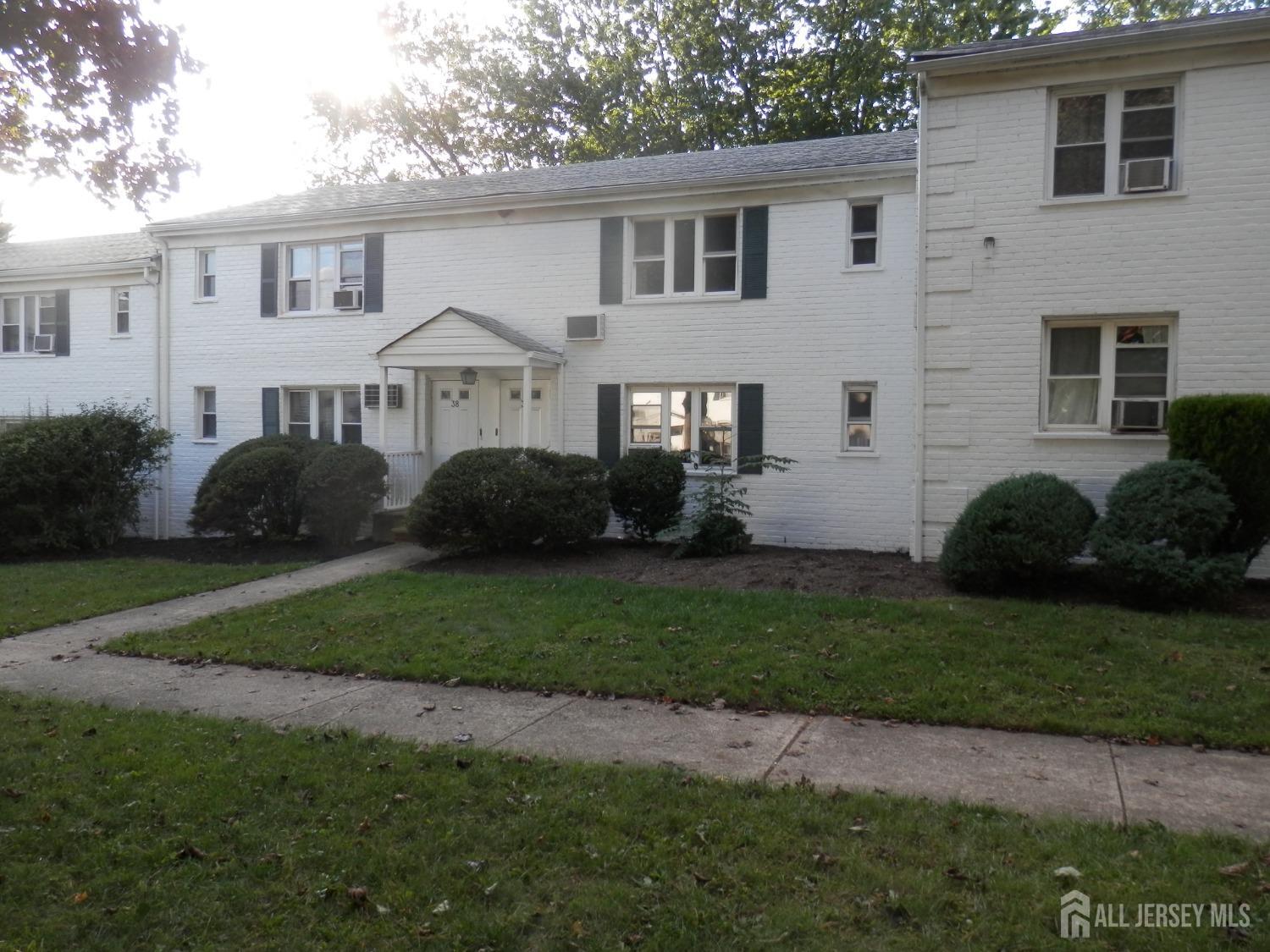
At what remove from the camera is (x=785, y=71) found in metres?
28.0

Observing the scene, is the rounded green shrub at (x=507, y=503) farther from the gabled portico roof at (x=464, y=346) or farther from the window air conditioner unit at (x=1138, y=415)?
the window air conditioner unit at (x=1138, y=415)

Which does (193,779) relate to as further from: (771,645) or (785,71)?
(785,71)

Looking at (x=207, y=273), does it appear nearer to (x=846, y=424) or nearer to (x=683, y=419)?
(x=683, y=419)

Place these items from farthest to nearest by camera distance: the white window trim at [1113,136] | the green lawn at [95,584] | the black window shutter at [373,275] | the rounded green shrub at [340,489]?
the black window shutter at [373,275] < the rounded green shrub at [340,489] < the white window trim at [1113,136] < the green lawn at [95,584]

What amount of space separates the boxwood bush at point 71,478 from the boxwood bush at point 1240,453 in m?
15.1

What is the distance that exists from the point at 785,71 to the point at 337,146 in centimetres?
1559

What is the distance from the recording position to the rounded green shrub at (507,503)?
12938mm

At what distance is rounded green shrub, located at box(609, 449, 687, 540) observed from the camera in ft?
45.6

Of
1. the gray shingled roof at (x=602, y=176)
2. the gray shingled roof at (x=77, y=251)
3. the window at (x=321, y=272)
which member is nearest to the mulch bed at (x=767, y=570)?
the gray shingled roof at (x=602, y=176)

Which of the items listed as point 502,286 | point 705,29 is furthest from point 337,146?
point 502,286

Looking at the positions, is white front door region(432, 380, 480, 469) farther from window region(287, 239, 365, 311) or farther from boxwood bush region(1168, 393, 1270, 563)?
boxwood bush region(1168, 393, 1270, 563)

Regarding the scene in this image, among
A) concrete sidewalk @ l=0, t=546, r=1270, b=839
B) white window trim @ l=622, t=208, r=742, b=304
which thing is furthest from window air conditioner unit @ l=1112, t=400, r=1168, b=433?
concrete sidewalk @ l=0, t=546, r=1270, b=839

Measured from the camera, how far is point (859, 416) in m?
14.5

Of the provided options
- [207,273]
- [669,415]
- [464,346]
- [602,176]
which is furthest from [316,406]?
[669,415]
